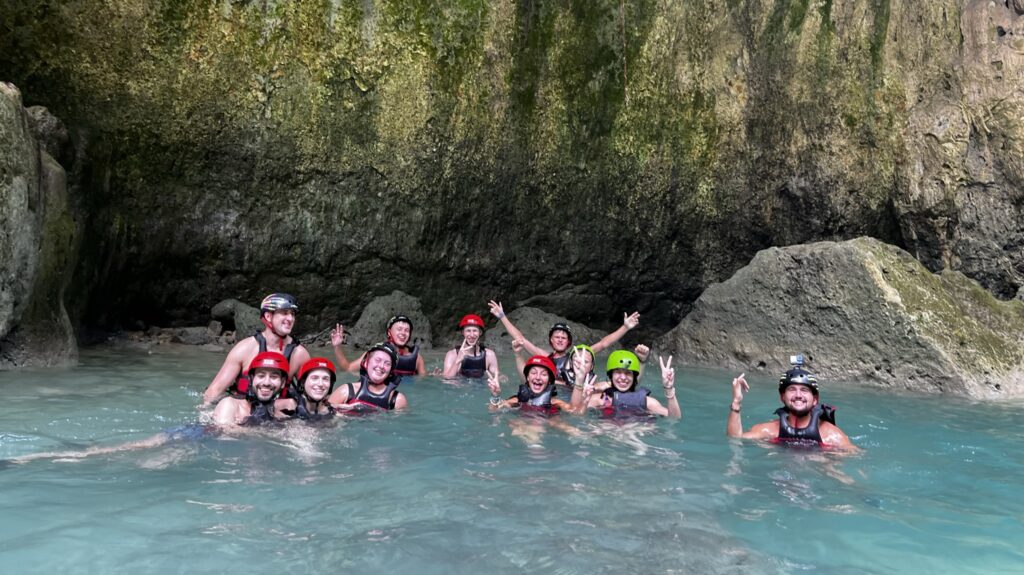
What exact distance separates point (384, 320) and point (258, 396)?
729 centimetres

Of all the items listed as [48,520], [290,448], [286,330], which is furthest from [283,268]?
[48,520]

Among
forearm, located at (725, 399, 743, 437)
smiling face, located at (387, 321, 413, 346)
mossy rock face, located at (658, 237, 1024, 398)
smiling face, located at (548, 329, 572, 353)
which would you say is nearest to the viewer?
forearm, located at (725, 399, 743, 437)

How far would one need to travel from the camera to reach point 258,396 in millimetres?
7492

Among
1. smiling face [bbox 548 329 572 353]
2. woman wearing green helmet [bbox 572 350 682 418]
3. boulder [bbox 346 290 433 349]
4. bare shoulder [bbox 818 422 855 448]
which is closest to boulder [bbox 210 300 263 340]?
boulder [bbox 346 290 433 349]

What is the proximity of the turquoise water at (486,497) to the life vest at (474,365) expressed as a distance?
256 centimetres

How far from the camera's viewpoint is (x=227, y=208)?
1386 cm

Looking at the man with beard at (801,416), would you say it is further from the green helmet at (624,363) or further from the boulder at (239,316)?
the boulder at (239,316)

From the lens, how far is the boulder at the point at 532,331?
49.9 ft

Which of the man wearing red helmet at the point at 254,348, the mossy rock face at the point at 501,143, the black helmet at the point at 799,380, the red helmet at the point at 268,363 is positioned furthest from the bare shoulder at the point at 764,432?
the mossy rock face at the point at 501,143

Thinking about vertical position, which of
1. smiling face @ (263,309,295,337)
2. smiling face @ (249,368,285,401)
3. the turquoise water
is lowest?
the turquoise water

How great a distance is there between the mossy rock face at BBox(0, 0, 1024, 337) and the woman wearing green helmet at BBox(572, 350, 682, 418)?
6.82 meters

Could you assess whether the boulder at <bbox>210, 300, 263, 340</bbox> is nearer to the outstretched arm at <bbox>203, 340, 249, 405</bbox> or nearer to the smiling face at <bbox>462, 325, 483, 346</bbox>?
the smiling face at <bbox>462, 325, 483, 346</bbox>

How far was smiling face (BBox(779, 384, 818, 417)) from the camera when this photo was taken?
7.54m

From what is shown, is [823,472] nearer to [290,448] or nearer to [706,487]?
[706,487]
